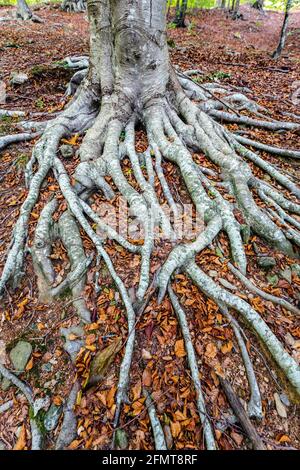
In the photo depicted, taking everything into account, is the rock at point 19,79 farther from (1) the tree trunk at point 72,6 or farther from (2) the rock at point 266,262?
(1) the tree trunk at point 72,6

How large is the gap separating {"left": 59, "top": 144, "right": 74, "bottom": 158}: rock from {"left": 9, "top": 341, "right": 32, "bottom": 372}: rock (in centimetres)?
273

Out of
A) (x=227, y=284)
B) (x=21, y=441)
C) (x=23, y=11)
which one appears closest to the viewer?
(x=21, y=441)

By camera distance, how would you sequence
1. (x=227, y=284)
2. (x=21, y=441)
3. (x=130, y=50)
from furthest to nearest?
(x=130, y=50), (x=227, y=284), (x=21, y=441)

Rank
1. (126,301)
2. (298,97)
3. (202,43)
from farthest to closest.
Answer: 1. (202,43)
2. (298,97)
3. (126,301)

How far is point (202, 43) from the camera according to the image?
12859 millimetres

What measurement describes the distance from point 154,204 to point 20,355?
2.27 metres

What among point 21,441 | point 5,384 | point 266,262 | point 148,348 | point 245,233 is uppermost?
point 245,233

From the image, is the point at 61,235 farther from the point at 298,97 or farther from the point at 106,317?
the point at 298,97

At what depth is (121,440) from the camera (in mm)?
2270

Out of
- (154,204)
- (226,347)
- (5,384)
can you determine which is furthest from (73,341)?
(154,204)

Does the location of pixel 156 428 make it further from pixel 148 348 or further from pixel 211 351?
pixel 211 351

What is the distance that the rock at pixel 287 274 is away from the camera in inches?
127

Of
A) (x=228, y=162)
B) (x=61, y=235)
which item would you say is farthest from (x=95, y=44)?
(x=61, y=235)

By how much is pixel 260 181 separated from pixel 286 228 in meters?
0.87
